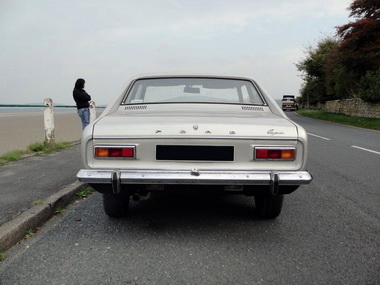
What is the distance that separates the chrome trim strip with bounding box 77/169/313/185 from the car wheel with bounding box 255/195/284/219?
504 millimetres

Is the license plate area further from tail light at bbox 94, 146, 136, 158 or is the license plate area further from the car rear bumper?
tail light at bbox 94, 146, 136, 158

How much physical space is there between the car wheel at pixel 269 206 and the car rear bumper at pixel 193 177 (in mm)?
511

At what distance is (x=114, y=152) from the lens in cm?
293

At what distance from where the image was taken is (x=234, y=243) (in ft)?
9.83

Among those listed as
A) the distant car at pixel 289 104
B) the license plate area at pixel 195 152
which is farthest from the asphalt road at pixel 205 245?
the distant car at pixel 289 104

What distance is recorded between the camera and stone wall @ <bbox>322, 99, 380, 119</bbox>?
22906mm

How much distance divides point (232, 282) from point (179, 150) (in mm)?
1102

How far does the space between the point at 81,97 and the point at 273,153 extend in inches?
282

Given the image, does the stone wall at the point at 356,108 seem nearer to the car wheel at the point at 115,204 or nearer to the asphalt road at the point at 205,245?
the asphalt road at the point at 205,245

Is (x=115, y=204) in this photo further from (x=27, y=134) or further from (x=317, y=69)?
(x=317, y=69)

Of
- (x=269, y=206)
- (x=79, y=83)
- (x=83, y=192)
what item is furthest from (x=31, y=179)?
(x=79, y=83)

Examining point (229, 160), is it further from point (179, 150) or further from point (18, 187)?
point (18, 187)

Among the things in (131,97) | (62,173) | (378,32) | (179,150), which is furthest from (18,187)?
(378,32)

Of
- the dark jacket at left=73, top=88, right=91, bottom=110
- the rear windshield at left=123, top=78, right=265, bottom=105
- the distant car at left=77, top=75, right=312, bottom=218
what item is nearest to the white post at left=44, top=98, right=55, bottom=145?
the dark jacket at left=73, top=88, right=91, bottom=110
